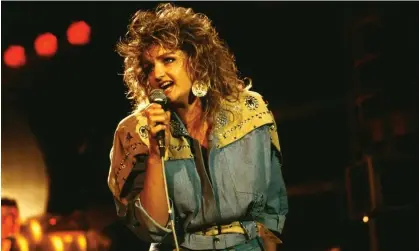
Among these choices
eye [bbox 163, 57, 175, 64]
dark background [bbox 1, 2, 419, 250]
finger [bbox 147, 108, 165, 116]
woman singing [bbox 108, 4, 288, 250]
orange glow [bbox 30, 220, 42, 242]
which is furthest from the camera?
orange glow [bbox 30, 220, 42, 242]

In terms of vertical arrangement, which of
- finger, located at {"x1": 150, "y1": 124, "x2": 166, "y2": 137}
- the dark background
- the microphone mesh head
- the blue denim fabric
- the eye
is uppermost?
the dark background

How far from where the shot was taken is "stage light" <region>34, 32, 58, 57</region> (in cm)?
268

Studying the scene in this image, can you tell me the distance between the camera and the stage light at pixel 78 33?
2.64 meters

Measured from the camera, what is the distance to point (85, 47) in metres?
2.75

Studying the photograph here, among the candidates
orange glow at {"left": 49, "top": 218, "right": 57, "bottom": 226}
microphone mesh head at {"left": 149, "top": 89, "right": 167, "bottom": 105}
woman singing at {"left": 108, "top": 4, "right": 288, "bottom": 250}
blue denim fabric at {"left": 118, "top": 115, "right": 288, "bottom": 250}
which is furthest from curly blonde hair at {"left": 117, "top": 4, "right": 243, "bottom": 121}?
orange glow at {"left": 49, "top": 218, "right": 57, "bottom": 226}

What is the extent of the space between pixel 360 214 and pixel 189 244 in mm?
1666

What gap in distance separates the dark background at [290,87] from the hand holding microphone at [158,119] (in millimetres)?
1242

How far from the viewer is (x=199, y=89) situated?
1696 millimetres

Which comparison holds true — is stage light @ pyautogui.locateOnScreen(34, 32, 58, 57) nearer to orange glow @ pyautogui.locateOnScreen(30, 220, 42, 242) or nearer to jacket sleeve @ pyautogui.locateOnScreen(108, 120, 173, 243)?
orange glow @ pyautogui.locateOnScreen(30, 220, 42, 242)

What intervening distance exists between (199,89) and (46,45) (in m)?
1.28

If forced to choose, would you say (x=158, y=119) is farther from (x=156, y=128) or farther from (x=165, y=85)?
(x=165, y=85)

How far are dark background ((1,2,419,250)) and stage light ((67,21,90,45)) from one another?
0.11 ft

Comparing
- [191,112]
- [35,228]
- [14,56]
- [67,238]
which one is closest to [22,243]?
[35,228]

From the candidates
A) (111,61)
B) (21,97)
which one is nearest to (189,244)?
(111,61)
